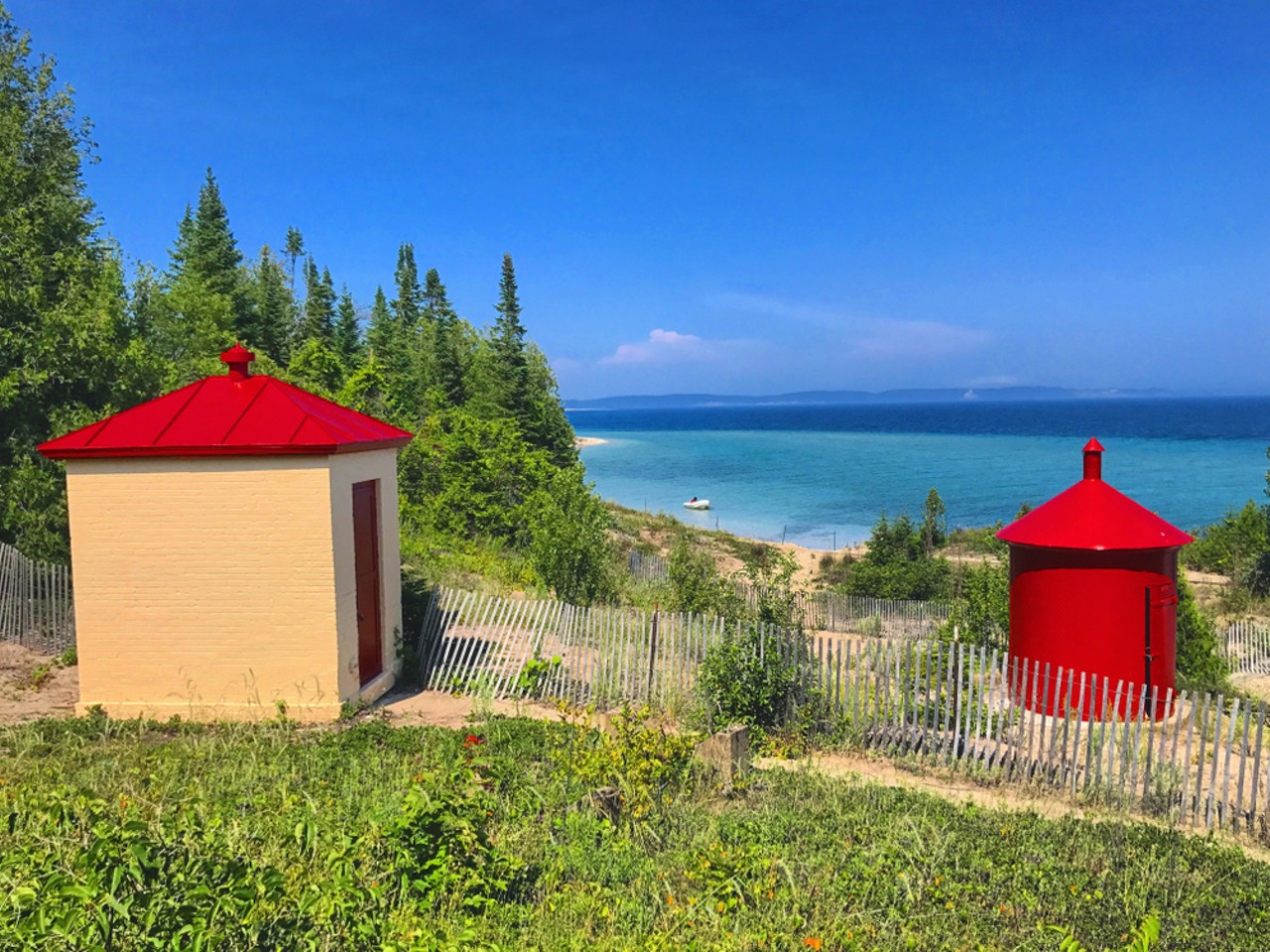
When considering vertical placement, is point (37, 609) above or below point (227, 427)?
below

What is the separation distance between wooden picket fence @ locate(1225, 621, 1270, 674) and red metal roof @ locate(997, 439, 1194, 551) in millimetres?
9687

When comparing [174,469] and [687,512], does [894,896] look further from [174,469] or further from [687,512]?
[687,512]

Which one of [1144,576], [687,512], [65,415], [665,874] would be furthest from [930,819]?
[687,512]

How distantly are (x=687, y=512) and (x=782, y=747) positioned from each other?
56668mm

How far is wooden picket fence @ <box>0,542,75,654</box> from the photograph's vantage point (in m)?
13.2

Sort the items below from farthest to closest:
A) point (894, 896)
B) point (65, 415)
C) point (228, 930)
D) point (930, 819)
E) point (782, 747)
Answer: point (65, 415), point (782, 747), point (930, 819), point (894, 896), point (228, 930)

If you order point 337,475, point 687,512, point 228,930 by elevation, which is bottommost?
point 687,512

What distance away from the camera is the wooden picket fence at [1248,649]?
1745 cm

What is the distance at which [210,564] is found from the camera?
9.98 m

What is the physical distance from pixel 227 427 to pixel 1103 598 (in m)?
10.1

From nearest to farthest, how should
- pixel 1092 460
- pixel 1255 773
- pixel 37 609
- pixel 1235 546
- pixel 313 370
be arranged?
pixel 1255 773
pixel 1092 460
pixel 37 609
pixel 1235 546
pixel 313 370

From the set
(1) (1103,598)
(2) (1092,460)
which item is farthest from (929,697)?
(2) (1092,460)

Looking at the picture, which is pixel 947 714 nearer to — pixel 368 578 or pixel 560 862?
pixel 560 862

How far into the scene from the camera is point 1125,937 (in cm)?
503
